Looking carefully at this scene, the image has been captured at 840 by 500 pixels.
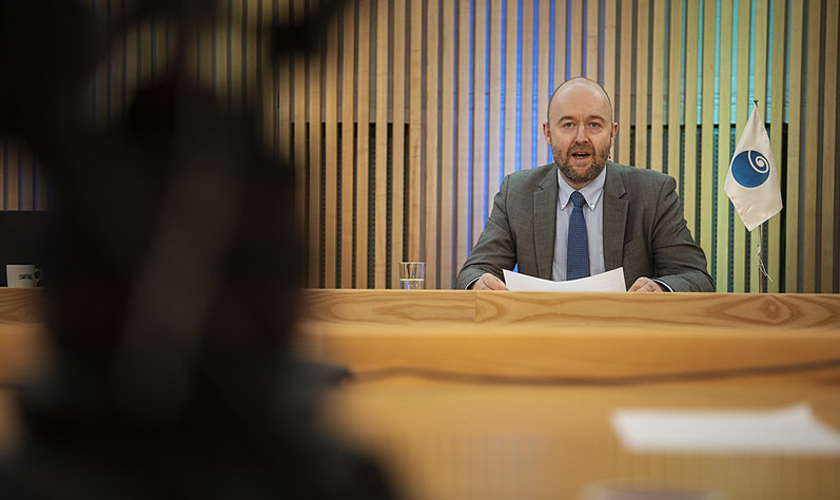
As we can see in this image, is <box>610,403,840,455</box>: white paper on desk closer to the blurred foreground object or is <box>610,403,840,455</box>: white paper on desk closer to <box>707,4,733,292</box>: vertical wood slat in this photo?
the blurred foreground object

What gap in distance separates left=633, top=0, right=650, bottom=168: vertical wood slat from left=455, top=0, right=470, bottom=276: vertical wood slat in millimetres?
928

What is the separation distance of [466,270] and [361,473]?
205 cm

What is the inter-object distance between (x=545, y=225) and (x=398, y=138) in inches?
69.4

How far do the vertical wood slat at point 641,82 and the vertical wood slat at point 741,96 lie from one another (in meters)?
0.49

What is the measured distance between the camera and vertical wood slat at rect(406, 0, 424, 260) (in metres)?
3.74

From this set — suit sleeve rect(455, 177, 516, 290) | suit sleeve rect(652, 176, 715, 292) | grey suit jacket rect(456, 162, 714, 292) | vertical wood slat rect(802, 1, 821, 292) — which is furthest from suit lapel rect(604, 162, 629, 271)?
vertical wood slat rect(802, 1, 821, 292)

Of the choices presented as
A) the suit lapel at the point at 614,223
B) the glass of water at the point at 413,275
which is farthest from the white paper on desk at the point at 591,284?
the suit lapel at the point at 614,223

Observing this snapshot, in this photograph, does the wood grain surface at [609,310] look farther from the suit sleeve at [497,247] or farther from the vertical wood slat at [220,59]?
the suit sleeve at [497,247]

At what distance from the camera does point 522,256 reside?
226 centimetres

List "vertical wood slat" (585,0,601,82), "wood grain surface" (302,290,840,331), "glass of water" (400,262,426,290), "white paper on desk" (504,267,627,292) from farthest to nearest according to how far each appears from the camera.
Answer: "vertical wood slat" (585,0,601,82), "glass of water" (400,262,426,290), "white paper on desk" (504,267,627,292), "wood grain surface" (302,290,840,331)

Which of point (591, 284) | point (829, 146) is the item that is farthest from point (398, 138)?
point (591, 284)

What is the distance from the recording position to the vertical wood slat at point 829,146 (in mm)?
3535

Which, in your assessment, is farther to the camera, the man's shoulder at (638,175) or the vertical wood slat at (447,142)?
the vertical wood slat at (447,142)

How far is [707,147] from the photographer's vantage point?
3604mm
